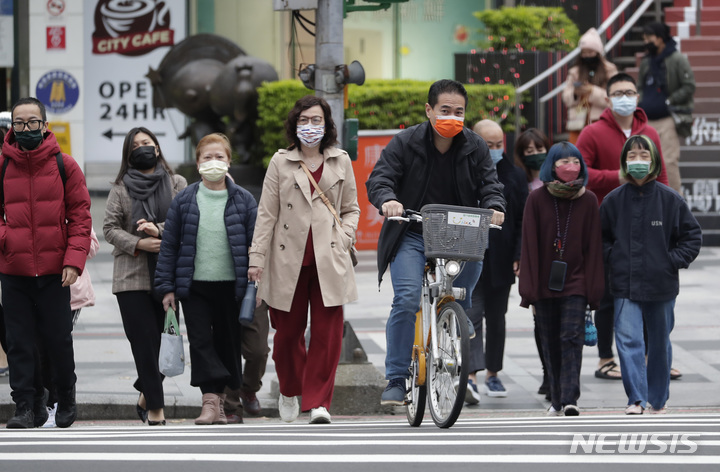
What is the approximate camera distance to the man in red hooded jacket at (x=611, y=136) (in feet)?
28.5

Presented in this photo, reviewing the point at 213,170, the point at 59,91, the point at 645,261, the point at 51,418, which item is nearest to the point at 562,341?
the point at 645,261

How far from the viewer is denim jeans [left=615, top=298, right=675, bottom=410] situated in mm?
7801

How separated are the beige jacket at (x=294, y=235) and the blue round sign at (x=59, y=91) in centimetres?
1725

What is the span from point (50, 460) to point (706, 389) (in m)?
5.16

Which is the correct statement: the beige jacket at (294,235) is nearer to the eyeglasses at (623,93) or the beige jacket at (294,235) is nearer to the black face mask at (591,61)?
the eyeglasses at (623,93)

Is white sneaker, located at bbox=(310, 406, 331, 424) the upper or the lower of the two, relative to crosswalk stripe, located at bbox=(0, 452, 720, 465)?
lower

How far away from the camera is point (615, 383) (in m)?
9.15

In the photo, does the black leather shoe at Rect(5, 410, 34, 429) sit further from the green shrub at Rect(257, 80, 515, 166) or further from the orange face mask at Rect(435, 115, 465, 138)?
the green shrub at Rect(257, 80, 515, 166)

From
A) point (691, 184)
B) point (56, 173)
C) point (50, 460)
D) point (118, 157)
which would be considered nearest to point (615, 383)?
point (56, 173)

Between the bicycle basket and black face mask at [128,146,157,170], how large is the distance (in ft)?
6.51

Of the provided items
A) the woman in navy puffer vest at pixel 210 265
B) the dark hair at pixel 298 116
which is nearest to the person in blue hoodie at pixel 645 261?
the dark hair at pixel 298 116

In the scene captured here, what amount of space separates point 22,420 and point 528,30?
1260 centimetres

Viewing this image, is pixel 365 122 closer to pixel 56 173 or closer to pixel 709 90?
pixel 709 90

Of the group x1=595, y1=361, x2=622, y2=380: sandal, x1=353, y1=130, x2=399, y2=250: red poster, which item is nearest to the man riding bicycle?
x1=595, y1=361, x2=622, y2=380: sandal
